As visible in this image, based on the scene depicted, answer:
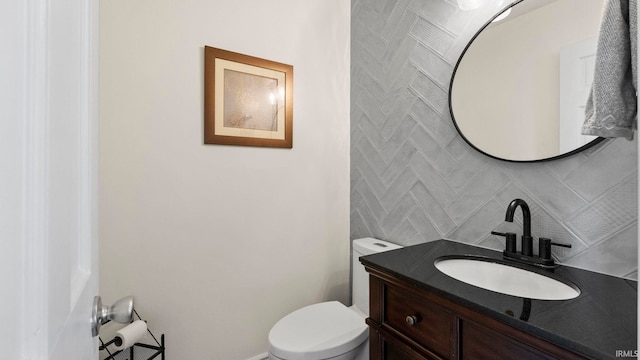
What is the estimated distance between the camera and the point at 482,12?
1.31 m

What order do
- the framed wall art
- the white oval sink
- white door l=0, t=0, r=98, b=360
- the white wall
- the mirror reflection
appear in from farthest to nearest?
the framed wall art
the white wall
the mirror reflection
the white oval sink
white door l=0, t=0, r=98, b=360

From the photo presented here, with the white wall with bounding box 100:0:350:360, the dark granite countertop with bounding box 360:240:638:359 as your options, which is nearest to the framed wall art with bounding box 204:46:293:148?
the white wall with bounding box 100:0:350:360

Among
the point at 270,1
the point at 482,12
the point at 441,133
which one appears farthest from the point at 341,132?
the point at 482,12

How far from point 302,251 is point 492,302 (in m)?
1.27

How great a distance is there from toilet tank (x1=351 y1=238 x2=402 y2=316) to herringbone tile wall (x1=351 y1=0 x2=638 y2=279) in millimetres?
99

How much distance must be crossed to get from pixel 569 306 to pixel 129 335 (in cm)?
150

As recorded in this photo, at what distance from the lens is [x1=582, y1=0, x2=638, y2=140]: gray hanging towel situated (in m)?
0.74

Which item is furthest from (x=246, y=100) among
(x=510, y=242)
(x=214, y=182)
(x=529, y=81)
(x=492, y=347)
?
(x=492, y=347)

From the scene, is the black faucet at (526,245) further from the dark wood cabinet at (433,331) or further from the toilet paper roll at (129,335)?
the toilet paper roll at (129,335)

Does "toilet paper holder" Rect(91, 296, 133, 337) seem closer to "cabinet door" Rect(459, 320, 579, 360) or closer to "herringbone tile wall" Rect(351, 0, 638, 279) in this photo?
"cabinet door" Rect(459, 320, 579, 360)

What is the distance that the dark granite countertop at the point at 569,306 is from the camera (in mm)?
620

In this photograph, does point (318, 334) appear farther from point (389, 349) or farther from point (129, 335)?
point (129, 335)

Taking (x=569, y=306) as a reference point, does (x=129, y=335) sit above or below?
below

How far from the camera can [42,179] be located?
30cm
